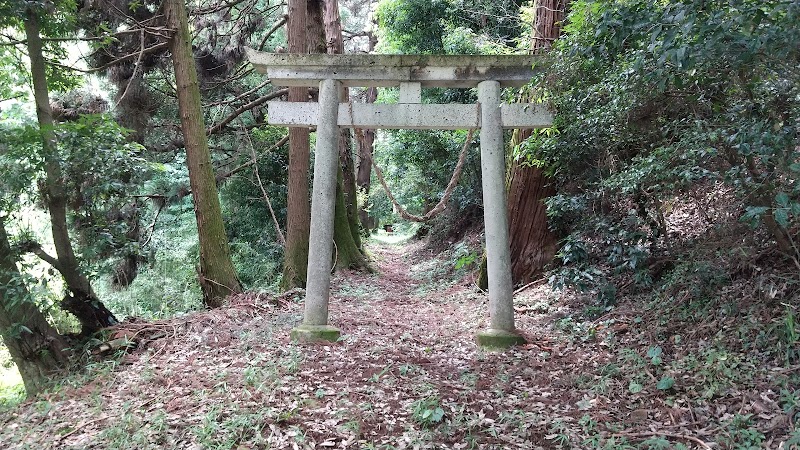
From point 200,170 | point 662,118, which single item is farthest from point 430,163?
point 662,118

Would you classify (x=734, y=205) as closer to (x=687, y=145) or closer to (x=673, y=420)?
(x=687, y=145)

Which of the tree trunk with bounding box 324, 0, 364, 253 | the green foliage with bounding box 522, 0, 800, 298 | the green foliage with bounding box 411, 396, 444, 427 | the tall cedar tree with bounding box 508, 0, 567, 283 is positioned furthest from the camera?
the tree trunk with bounding box 324, 0, 364, 253

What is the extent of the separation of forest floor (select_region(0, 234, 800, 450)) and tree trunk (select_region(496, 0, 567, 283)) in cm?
117

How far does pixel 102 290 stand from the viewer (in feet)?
28.4

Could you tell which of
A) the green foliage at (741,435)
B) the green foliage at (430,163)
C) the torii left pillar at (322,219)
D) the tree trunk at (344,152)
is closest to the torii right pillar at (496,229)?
the torii left pillar at (322,219)

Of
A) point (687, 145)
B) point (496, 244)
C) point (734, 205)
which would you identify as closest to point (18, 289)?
point (496, 244)

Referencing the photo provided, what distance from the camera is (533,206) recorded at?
7070mm

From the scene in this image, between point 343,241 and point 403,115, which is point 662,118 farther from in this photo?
point 343,241

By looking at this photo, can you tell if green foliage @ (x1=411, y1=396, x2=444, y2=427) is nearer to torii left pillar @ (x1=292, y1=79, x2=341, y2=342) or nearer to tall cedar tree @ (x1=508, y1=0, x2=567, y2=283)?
torii left pillar @ (x1=292, y1=79, x2=341, y2=342)

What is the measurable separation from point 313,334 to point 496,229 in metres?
2.16

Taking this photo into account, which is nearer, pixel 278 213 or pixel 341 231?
Result: pixel 341 231

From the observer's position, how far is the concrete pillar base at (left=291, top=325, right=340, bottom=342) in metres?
5.26

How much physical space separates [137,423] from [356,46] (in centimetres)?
1906

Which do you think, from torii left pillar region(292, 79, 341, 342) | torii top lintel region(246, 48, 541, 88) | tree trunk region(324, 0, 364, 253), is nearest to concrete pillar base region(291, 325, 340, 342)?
torii left pillar region(292, 79, 341, 342)
